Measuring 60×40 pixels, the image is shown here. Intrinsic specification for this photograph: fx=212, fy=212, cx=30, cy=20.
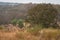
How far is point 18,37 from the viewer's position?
5691mm

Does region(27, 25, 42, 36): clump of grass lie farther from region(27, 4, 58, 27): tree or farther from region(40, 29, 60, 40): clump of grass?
region(27, 4, 58, 27): tree

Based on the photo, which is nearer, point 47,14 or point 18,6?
point 47,14

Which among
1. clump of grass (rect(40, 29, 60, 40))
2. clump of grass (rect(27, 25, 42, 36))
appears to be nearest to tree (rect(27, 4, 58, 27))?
clump of grass (rect(27, 25, 42, 36))

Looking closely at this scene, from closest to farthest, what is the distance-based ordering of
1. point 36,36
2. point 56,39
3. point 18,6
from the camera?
point 56,39, point 36,36, point 18,6

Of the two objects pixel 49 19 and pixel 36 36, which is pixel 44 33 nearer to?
pixel 36 36

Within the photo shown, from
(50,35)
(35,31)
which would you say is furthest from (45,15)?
(50,35)

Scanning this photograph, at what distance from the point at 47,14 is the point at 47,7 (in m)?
0.50

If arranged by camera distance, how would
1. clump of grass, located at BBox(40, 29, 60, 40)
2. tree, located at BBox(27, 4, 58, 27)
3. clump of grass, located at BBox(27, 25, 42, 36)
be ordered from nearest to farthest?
clump of grass, located at BBox(40, 29, 60, 40) → clump of grass, located at BBox(27, 25, 42, 36) → tree, located at BBox(27, 4, 58, 27)

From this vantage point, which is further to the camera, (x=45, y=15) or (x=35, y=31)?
(x=45, y=15)

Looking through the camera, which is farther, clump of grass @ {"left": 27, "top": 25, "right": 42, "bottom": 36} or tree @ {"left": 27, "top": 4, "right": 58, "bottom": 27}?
tree @ {"left": 27, "top": 4, "right": 58, "bottom": 27}

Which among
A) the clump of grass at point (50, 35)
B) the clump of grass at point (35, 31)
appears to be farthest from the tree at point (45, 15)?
the clump of grass at point (50, 35)

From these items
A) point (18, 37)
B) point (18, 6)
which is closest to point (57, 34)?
point (18, 37)

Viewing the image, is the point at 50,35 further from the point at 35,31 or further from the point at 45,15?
the point at 45,15

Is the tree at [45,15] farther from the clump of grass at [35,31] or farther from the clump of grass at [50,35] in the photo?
the clump of grass at [50,35]
